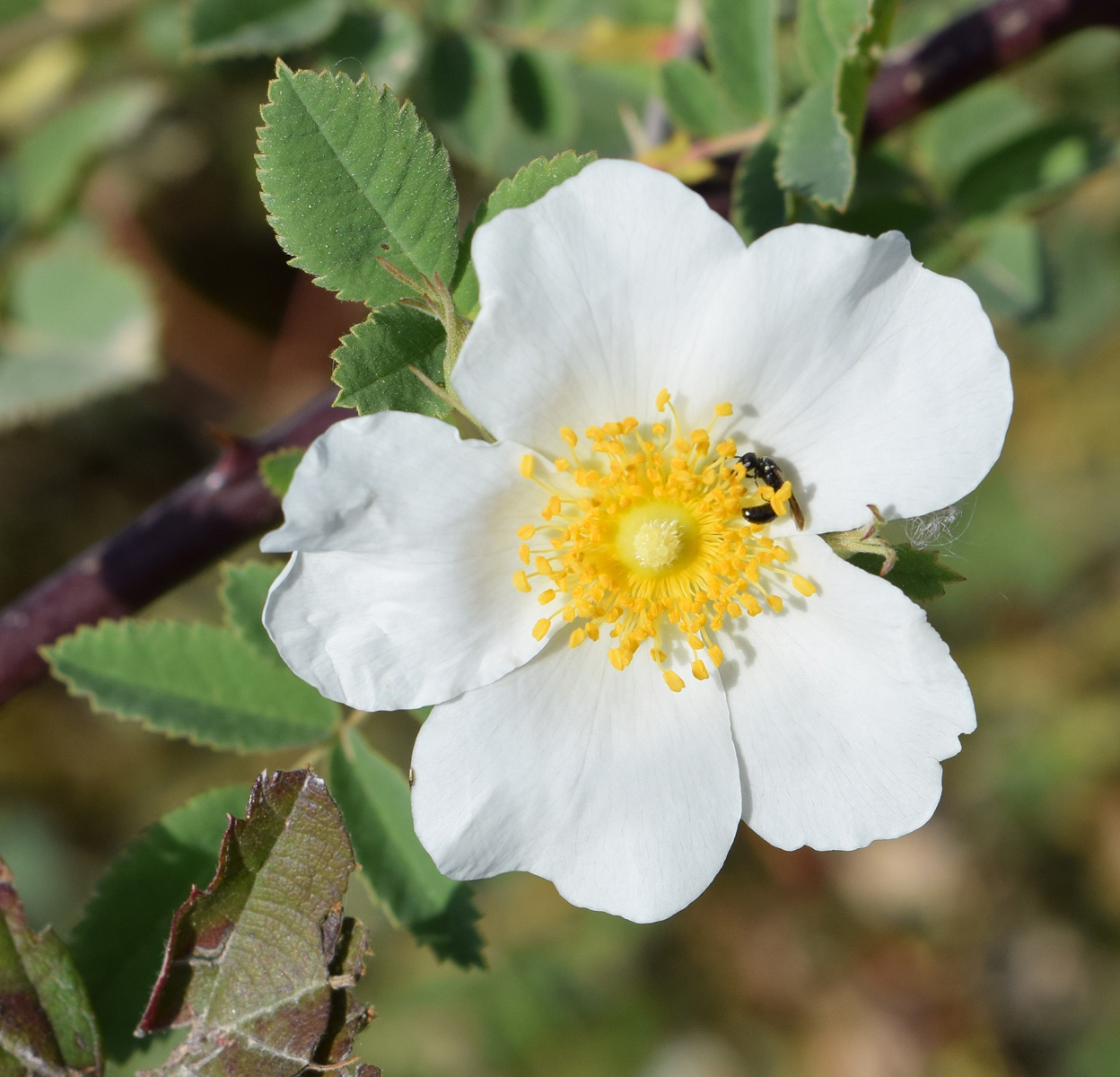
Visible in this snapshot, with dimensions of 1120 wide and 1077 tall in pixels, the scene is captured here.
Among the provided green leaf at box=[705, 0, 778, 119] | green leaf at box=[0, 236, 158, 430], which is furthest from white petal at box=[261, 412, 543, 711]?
green leaf at box=[0, 236, 158, 430]

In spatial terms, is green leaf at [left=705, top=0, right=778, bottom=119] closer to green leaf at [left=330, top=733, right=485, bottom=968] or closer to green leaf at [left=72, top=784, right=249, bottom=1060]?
green leaf at [left=330, top=733, right=485, bottom=968]

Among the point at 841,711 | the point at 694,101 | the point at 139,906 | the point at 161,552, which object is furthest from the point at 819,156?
the point at 139,906

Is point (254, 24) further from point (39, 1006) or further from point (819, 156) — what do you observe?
point (39, 1006)

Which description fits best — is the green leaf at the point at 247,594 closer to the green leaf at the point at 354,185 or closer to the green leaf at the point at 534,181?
the green leaf at the point at 354,185

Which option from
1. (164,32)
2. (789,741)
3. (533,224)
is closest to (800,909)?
(789,741)

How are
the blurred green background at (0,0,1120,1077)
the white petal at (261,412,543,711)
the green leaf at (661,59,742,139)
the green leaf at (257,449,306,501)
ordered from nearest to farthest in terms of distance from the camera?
the white petal at (261,412,543,711) < the green leaf at (257,449,306,501) < the green leaf at (661,59,742,139) < the blurred green background at (0,0,1120,1077)
